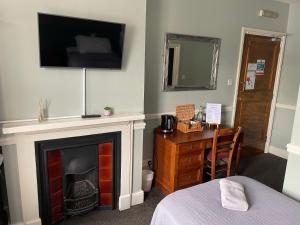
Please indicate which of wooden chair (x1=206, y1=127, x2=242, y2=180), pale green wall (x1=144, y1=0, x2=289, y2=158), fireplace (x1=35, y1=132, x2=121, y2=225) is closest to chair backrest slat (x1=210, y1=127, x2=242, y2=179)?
wooden chair (x1=206, y1=127, x2=242, y2=180)

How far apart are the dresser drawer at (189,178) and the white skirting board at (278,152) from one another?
2.04m

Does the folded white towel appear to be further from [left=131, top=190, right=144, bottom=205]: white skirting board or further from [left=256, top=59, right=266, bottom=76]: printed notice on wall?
[left=256, top=59, right=266, bottom=76]: printed notice on wall

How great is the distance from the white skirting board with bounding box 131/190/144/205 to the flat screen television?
4.60 feet

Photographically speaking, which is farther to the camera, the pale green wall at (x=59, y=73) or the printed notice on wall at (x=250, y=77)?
the printed notice on wall at (x=250, y=77)

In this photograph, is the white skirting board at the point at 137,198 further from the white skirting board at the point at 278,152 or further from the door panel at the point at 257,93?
the white skirting board at the point at 278,152

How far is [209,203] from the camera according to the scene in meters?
1.69

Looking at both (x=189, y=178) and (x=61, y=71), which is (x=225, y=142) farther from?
(x=61, y=71)

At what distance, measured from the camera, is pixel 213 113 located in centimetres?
333

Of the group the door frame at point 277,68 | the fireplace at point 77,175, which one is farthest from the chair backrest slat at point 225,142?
the fireplace at point 77,175

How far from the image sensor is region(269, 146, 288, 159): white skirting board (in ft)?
13.6

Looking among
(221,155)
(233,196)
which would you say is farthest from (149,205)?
(233,196)

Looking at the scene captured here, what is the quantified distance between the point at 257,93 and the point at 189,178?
204 centimetres

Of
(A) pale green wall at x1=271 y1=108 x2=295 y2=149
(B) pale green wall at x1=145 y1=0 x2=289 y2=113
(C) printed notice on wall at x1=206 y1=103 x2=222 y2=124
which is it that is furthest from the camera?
(A) pale green wall at x1=271 y1=108 x2=295 y2=149

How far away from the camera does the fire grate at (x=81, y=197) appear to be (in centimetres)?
242
